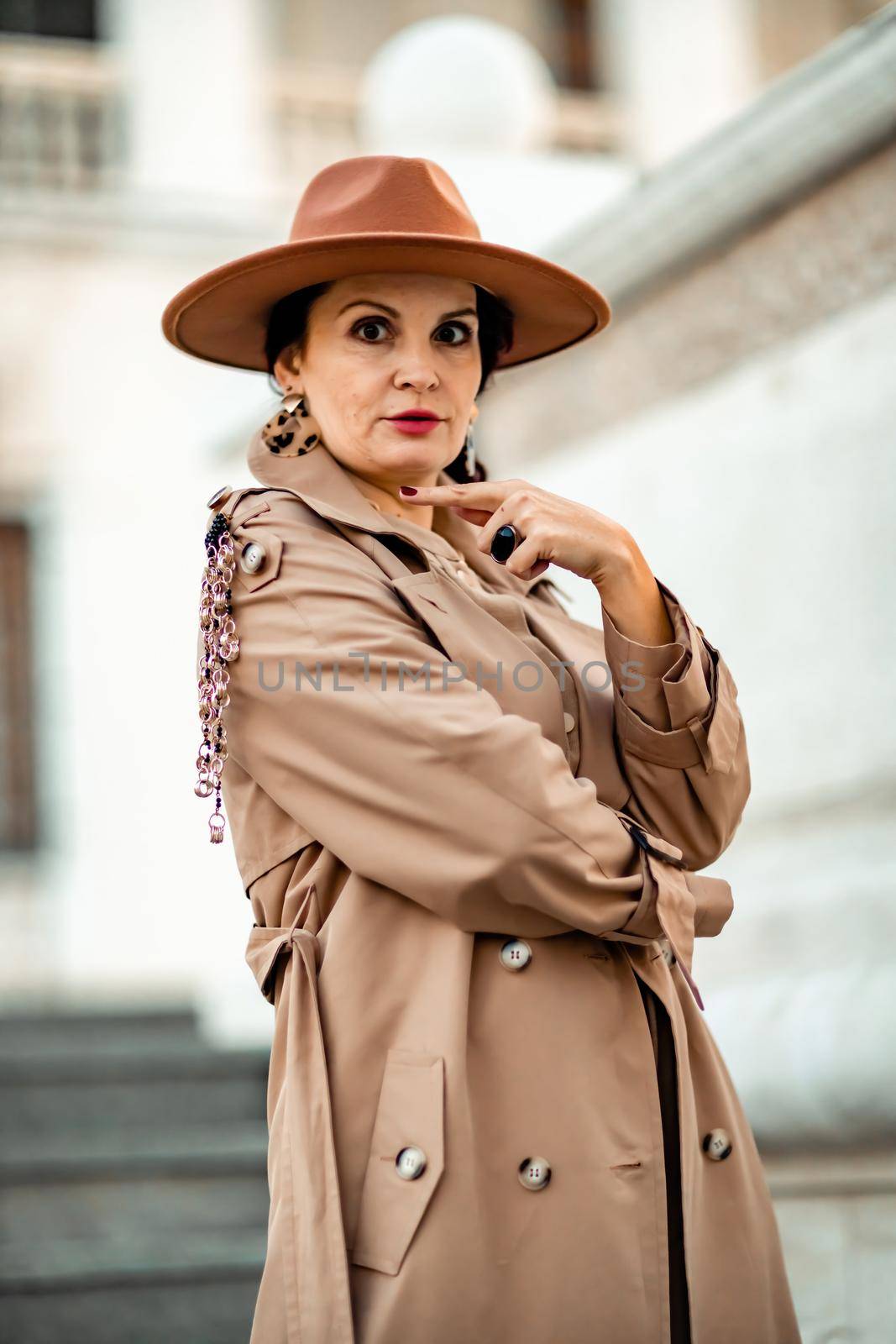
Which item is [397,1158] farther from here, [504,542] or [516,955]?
[504,542]

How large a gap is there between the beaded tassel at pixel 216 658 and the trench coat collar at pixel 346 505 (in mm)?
129

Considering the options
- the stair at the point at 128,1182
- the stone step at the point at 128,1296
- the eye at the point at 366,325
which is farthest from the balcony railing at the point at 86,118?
the eye at the point at 366,325

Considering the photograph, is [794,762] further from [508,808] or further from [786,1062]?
[508,808]

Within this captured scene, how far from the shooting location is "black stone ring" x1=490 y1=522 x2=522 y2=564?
1896 millimetres

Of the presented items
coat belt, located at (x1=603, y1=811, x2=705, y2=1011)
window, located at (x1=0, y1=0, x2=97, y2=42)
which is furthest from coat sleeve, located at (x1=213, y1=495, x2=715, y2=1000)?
window, located at (x1=0, y1=0, x2=97, y2=42)

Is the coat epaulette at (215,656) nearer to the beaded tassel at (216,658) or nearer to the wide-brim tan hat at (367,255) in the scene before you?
the beaded tassel at (216,658)

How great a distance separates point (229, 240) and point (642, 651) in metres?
8.13

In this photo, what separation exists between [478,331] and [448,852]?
0.78 meters

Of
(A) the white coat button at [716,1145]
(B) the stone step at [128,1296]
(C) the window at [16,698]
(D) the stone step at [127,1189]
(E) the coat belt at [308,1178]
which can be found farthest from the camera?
(C) the window at [16,698]

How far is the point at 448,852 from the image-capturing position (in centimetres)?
177

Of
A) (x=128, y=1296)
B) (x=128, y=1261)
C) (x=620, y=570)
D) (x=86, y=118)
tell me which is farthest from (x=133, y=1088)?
(x=86, y=118)

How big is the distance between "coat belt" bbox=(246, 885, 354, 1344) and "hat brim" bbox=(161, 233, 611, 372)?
2.60 feet

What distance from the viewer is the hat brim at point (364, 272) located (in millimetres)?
1963

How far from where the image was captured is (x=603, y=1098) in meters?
1.85
